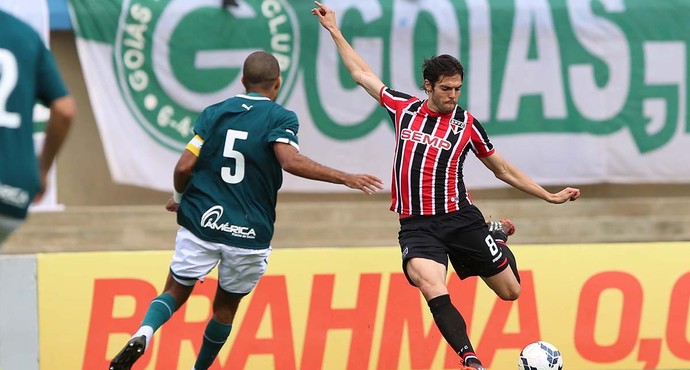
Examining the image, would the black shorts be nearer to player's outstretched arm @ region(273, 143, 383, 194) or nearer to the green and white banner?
player's outstretched arm @ region(273, 143, 383, 194)

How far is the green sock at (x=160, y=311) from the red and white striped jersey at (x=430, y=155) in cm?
147

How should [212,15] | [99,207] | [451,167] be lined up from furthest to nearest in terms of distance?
1. [99,207]
2. [212,15]
3. [451,167]

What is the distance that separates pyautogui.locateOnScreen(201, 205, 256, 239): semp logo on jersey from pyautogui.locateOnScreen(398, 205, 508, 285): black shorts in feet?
3.37

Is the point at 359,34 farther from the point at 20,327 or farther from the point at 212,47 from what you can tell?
the point at 20,327

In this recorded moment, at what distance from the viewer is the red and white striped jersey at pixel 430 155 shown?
6.52m

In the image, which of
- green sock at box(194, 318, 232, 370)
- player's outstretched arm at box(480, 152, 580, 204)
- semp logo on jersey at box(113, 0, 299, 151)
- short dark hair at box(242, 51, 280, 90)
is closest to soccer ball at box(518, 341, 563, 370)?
player's outstretched arm at box(480, 152, 580, 204)

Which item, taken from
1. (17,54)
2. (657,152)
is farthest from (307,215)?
(17,54)

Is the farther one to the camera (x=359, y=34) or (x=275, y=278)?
(x=359, y=34)

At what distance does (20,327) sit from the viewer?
734 centimetres

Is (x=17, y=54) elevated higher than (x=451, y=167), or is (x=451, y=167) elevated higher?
(x=17, y=54)

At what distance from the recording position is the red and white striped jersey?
21.4ft

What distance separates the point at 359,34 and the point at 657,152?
304 cm

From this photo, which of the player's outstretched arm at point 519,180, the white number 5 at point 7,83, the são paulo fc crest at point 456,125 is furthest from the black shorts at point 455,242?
the white number 5 at point 7,83

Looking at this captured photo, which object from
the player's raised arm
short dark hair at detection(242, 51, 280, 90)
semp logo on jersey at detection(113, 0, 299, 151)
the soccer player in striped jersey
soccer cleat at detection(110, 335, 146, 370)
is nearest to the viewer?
soccer cleat at detection(110, 335, 146, 370)
